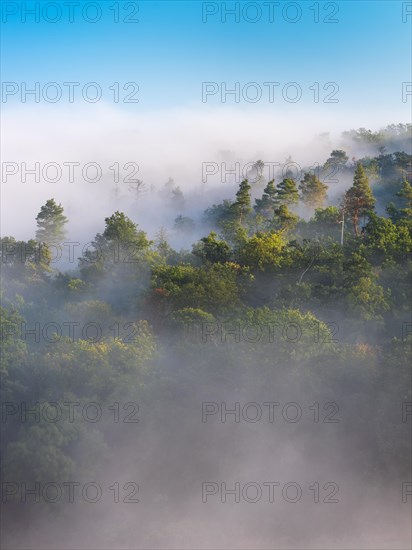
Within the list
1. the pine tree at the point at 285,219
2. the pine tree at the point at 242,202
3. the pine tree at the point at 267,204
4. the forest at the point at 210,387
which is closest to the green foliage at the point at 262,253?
the forest at the point at 210,387

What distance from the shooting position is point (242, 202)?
88875 millimetres

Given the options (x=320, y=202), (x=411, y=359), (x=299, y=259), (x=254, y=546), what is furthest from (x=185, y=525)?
(x=320, y=202)

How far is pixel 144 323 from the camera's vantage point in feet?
158

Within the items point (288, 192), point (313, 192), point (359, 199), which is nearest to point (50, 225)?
point (288, 192)

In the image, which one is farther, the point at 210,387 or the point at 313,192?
the point at 313,192

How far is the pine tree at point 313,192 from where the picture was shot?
311ft

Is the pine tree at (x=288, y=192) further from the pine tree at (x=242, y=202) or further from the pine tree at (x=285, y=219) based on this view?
the pine tree at (x=285, y=219)

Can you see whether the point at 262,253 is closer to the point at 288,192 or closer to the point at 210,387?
the point at 210,387

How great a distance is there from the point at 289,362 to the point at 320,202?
59174 mm

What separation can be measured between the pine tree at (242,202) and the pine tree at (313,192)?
31.6 ft

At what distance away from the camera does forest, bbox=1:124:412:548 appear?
3494cm

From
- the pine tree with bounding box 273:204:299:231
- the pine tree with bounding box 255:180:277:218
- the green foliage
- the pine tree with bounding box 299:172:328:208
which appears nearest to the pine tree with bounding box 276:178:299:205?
the pine tree with bounding box 299:172:328:208

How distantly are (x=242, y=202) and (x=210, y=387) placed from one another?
5209cm

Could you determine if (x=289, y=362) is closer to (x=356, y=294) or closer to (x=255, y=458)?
(x=255, y=458)
